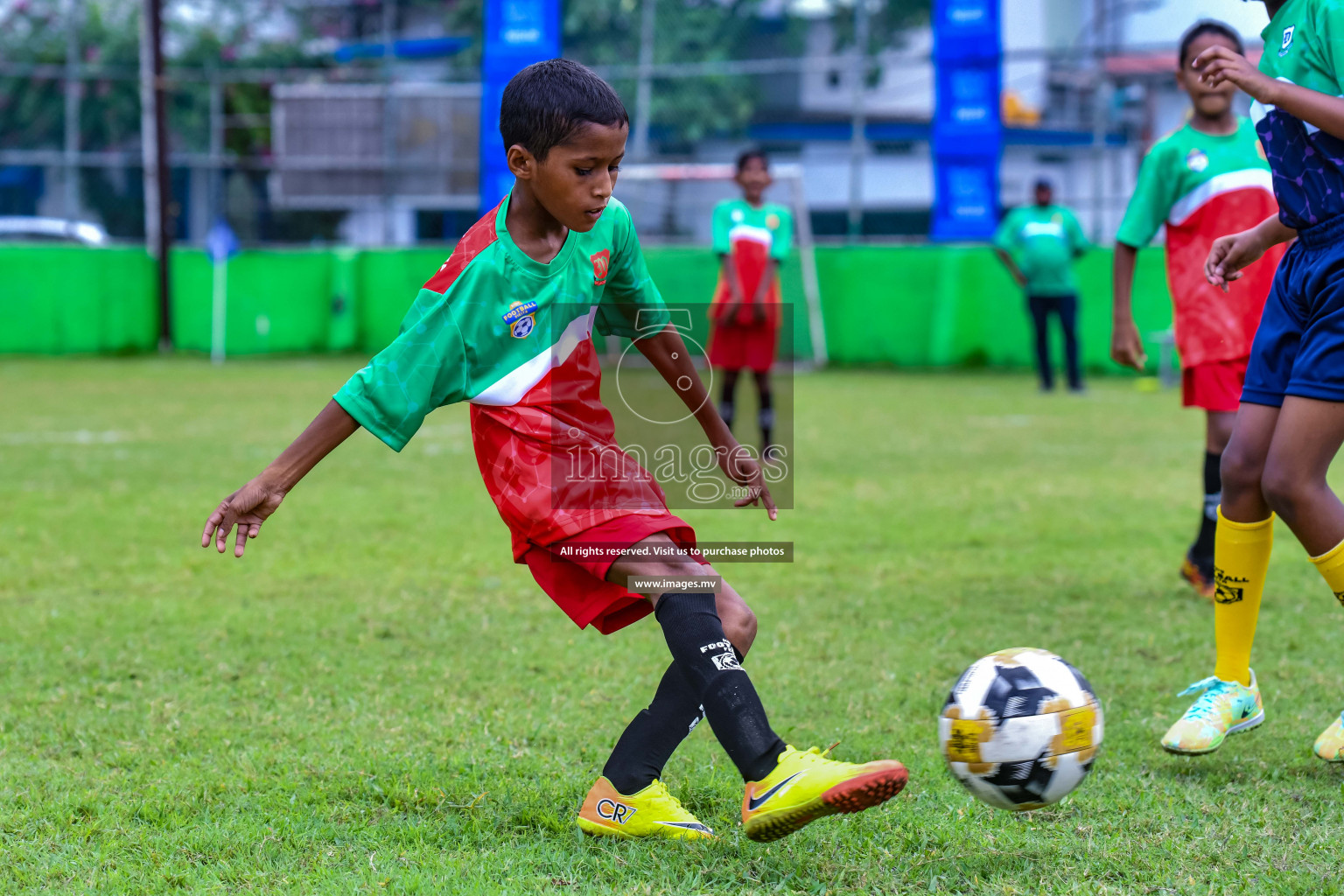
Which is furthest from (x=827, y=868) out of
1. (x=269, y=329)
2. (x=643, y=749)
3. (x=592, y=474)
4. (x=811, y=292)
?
(x=269, y=329)

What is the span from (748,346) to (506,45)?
7.59 metres

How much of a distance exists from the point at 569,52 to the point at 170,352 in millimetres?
7094

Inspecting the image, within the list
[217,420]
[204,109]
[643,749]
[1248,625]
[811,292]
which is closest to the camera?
[643,749]

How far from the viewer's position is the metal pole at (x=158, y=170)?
59.8 ft

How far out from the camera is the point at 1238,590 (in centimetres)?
312

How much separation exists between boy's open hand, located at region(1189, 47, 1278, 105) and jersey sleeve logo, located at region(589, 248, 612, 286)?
1.22 metres

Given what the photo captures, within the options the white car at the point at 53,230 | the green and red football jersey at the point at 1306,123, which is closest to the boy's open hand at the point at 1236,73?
the green and red football jersey at the point at 1306,123

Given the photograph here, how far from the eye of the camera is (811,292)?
16688 mm

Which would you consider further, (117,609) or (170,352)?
(170,352)

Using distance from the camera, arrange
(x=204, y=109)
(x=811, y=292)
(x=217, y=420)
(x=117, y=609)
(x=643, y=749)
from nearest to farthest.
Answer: (x=643, y=749) → (x=117, y=609) → (x=217, y=420) → (x=811, y=292) → (x=204, y=109)

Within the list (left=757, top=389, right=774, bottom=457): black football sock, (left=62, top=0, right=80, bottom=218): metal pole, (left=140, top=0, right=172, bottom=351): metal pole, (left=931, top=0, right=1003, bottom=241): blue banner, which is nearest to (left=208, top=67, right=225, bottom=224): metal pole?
(left=140, top=0, right=172, bottom=351): metal pole

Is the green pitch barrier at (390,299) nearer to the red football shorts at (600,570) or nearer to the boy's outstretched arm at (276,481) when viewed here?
the red football shorts at (600,570)

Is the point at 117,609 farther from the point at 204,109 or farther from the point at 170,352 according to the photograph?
the point at 204,109

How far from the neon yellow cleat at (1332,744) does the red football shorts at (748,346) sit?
20.1 ft
